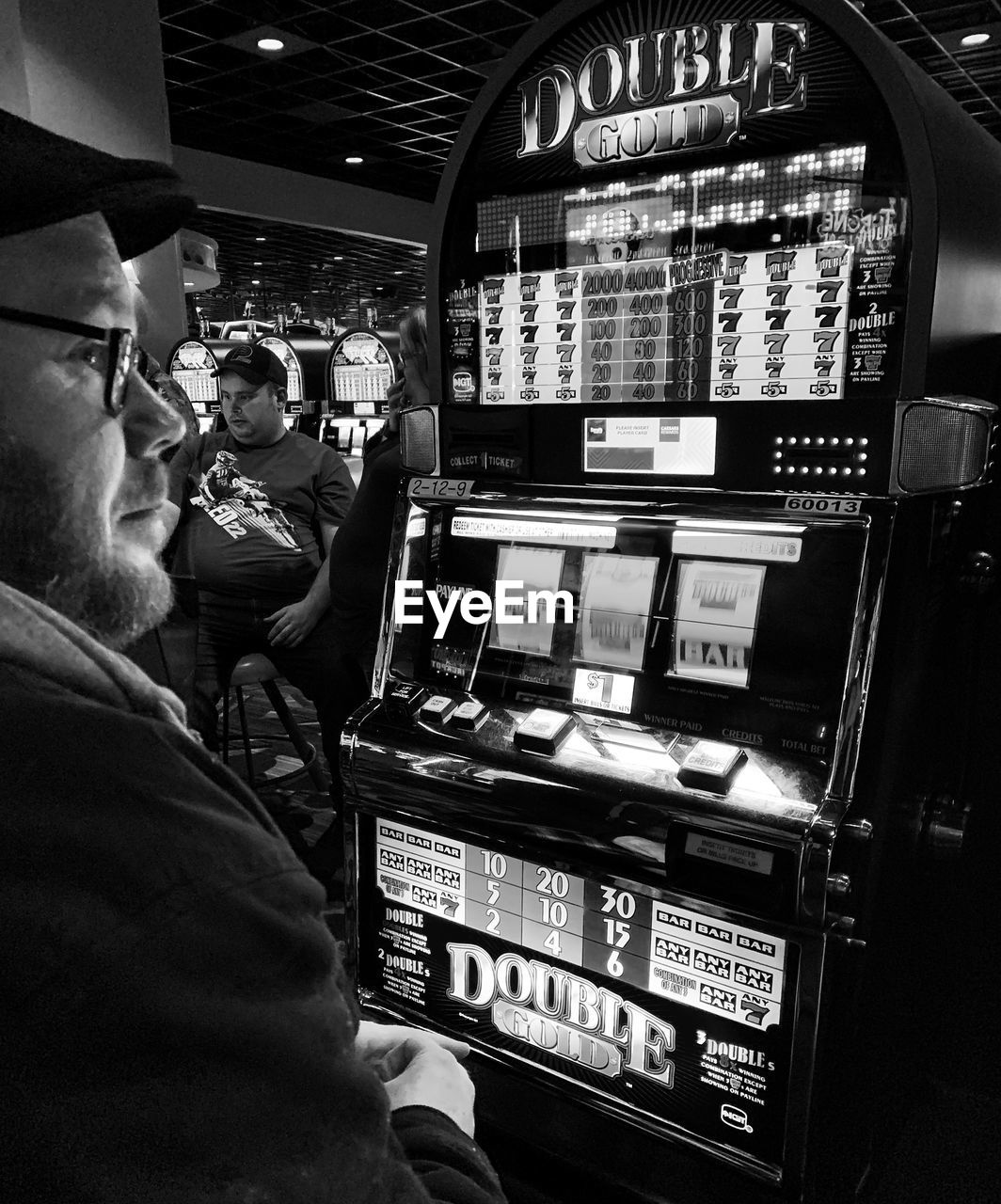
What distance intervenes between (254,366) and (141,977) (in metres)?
3.16

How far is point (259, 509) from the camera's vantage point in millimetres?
3305

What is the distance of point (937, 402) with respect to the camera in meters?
1.25

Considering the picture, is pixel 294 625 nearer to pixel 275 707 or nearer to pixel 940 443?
pixel 275 707

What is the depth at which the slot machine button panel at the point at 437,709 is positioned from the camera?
1.63 meters

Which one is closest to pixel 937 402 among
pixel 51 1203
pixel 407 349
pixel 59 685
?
pixel 59 685

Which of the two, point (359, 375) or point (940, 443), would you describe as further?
point (359, 375)

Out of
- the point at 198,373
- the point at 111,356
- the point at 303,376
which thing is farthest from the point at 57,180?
the point at 303,376

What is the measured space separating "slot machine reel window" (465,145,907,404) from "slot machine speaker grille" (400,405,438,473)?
119 millimetres

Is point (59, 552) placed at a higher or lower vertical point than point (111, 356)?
lower

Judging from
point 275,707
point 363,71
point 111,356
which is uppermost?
point 363,71

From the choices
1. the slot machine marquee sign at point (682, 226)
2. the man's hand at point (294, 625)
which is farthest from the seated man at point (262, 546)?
the slot machine marquee sign at point (682, 226)

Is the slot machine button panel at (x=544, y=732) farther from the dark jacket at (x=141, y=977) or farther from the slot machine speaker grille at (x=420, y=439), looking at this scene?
the dark jacket at (x=141, y=977)

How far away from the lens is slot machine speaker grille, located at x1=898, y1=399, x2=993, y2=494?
126 cm

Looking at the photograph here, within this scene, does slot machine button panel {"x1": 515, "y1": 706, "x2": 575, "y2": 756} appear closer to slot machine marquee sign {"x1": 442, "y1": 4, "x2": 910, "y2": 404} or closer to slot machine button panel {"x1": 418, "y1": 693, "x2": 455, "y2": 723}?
slot machine button panel {"x1": 418, "y1": 693, "x2": 455, "y2": 723}
